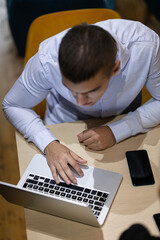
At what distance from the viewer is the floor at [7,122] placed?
5.83 feet

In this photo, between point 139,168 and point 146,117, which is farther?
point 146,117

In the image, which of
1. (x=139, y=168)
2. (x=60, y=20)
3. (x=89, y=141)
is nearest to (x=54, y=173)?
(x=89, y=141)

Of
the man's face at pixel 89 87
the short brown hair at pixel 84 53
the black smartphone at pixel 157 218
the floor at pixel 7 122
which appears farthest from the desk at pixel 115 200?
the floor at pixel 7 122

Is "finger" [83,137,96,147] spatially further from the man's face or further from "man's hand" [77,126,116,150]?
the man's face

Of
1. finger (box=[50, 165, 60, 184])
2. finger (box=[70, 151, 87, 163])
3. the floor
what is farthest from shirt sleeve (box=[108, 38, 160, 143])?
the floor

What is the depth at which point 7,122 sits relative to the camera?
225cm

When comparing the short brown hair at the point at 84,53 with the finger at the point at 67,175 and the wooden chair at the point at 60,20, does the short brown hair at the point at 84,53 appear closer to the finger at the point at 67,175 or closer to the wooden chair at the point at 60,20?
the finger at the point at 67,175

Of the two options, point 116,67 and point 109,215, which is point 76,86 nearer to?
point 116,67

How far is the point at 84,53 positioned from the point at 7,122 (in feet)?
4.86

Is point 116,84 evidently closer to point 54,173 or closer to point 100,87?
point 100,87

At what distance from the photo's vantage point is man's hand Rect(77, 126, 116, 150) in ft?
3.87

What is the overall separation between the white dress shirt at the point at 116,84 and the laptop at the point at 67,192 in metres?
0.13

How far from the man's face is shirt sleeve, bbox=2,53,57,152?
23 centimetres

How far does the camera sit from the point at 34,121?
4.17 ft
